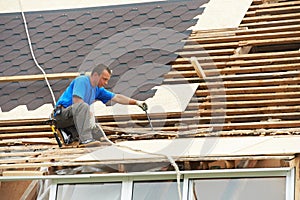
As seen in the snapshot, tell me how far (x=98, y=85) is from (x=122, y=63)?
39.8 inches

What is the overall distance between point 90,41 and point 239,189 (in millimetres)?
3428

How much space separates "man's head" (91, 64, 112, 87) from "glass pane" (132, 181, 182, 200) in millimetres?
1455

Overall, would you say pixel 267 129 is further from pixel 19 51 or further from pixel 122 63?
pixel 19 51

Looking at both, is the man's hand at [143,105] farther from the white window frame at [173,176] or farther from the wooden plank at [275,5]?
the wooden plank at [275,5]

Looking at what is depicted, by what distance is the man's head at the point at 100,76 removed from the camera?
831 cm

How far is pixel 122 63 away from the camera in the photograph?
9336 millimetres

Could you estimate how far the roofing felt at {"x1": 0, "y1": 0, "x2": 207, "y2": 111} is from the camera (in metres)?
9.20

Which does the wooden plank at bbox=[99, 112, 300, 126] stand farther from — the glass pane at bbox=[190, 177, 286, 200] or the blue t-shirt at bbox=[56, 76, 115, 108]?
the glass pane at bbox=[190, 177, 286, 200]

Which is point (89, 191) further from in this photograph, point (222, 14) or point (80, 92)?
point (222, 14)

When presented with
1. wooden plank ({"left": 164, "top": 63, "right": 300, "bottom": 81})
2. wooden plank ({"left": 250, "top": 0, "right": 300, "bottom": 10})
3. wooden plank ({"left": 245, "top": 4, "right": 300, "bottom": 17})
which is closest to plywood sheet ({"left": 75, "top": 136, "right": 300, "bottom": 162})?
wooden plank ({"left": 164, "top": 63, "right": 300, "bottom": 81})

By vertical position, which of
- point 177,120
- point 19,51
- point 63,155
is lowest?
point 63,155

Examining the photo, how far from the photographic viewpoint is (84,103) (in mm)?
8031

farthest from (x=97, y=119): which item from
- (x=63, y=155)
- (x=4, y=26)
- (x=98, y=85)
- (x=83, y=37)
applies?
(x=4, y=26)

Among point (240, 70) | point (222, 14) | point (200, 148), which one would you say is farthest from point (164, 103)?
point (222, 14)
